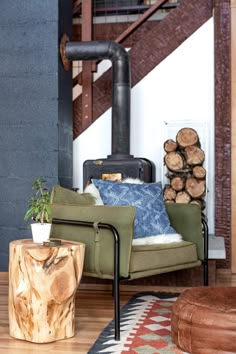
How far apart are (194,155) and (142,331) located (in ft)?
7.62

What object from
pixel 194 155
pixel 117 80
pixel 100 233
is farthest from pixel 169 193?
pixel 100 233

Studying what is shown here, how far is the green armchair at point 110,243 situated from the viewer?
2881mm

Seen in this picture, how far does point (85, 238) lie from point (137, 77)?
105 inches

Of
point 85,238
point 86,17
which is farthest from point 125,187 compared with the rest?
point 86,17

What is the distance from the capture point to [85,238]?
3029 mm

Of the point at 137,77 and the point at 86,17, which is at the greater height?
the point at 86,17

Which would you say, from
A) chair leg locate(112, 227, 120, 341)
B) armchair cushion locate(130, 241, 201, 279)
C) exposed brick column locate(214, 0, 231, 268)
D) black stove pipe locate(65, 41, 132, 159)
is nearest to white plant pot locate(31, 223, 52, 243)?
chair leg locate(112, 227, 120, 341)

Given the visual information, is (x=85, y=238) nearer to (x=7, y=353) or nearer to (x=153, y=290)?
(x=7, y=353)

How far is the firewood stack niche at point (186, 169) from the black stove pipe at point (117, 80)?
1.37 ft

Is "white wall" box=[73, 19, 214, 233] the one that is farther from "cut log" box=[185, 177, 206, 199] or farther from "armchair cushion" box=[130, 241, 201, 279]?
"armchair cushion" box=[130, 241, 201, 279]

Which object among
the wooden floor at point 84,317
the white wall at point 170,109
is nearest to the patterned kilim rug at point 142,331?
the wooden floor at point 84,317

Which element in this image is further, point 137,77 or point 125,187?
point 137,77

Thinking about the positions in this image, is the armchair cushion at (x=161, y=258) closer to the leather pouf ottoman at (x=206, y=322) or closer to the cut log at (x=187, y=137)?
the leather pouf ottoman at (x=206, y=322)

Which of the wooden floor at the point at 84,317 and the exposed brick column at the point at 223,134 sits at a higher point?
the exposed brick column at the point at 223,134
